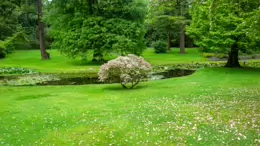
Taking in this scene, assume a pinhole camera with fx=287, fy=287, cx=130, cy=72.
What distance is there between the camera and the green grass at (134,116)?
8.09m

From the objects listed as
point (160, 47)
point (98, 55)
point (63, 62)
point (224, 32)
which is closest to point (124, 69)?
point (224, 32)

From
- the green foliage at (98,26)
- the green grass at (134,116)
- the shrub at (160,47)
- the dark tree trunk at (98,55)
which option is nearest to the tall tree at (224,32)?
the green grass at (134,116)

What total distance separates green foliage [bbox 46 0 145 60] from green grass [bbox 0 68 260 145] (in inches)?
587

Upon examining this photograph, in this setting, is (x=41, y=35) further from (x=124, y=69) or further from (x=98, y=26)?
(x=124, y=69)

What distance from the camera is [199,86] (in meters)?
16.1

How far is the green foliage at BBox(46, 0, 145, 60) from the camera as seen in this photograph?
30.7 m

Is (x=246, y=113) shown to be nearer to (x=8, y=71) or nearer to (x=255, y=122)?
(x=255, y=122)

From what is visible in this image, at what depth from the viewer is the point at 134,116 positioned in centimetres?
1011

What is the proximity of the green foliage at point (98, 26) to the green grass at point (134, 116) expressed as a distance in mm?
14910

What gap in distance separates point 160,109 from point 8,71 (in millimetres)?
19066

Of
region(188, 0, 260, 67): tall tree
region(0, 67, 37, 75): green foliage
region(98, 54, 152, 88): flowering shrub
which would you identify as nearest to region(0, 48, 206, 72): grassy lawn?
region(0, 67, 37, 75): green foliage

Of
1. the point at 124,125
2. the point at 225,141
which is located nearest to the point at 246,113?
the point at 225,141

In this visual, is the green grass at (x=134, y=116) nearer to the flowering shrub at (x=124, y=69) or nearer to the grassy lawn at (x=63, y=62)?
the flowering shrub at (x=124, y=69)

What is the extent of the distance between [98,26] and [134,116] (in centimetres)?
2232
